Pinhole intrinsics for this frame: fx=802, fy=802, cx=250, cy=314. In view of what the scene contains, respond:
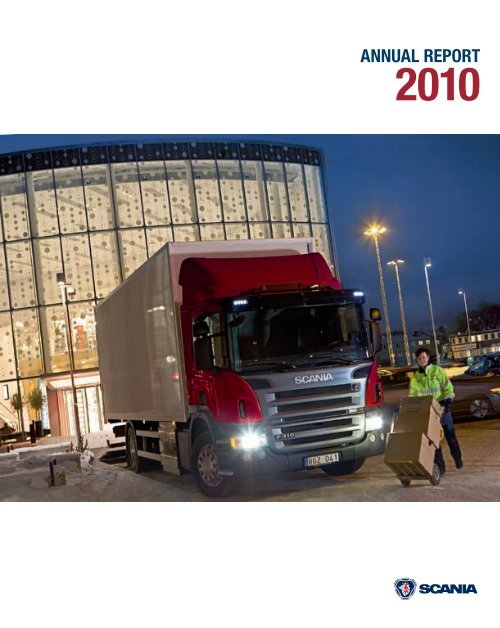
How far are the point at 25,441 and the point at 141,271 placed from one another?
71.6 feet

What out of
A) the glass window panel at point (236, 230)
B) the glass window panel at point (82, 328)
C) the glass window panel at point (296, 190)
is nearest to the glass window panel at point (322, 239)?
the glass window panel at point (296, 190)

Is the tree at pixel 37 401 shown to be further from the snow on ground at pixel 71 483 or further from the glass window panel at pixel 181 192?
the snow on ground at pixel 71 483

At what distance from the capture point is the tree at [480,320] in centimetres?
6523

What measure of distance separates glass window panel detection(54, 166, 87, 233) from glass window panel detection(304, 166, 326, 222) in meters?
11.0

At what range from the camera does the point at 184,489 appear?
1270cm

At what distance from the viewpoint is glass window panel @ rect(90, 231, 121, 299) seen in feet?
121

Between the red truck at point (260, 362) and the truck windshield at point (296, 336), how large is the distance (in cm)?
2

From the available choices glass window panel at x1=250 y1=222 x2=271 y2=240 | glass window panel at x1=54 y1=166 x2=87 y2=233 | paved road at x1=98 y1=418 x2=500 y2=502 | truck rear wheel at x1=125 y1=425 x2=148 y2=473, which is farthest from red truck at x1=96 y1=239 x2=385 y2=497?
glass window panel at x1=250 y1=222 x2=271 y2=240

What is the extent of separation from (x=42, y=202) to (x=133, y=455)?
2353 cm

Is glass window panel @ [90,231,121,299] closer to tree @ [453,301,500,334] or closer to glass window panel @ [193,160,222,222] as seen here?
glass window panel @ [193,160,222,222]
